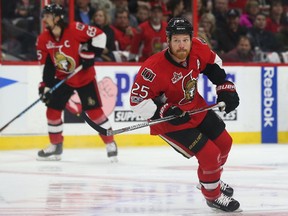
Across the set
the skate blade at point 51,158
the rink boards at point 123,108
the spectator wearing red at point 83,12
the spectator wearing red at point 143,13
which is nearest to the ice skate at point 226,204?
the skate blade at point 51,158

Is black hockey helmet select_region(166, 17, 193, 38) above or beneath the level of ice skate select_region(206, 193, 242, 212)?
above

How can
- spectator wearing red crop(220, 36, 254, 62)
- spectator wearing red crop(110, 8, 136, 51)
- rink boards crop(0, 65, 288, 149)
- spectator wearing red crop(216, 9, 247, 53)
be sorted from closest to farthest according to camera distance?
rink boards crop(0, 65, 288, 149)
spectator wearing red crop(110, 8, 136, 51)
spectator wearing red crop(220, 36, 254, 62)
spectator wearing red crop(216, 9, 247, 53)

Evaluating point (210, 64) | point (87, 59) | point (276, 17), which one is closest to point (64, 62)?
point (87, 59)

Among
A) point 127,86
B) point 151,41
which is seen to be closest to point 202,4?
point 151,41

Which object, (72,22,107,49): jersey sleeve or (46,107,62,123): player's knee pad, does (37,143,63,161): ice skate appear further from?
(72,22,107,49): jersey sleeve

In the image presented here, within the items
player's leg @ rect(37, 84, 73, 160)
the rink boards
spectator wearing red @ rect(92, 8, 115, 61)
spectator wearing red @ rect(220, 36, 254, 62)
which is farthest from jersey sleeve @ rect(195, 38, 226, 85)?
spectator wearing red @ rect(220, 36, 254, 62)

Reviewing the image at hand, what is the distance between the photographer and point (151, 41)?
9.20 m

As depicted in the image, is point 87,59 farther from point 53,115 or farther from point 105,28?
point 105,28

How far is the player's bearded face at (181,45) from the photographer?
466 cm

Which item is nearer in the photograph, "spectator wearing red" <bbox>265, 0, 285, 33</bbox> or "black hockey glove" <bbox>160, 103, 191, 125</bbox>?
"black hockey glove" <bbox>160, 103, 191, 125</bbox>

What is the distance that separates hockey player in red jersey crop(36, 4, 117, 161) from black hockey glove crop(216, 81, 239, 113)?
2660 mm

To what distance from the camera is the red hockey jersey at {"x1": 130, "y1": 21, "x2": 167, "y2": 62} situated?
9.20m

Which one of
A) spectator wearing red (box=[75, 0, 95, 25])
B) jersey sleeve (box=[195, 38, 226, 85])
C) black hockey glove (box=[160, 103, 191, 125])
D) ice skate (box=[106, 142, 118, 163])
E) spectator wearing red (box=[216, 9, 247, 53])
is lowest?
ice skate (box=[106, 142, 118, 163])

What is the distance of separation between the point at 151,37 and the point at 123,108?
0.87 metres
